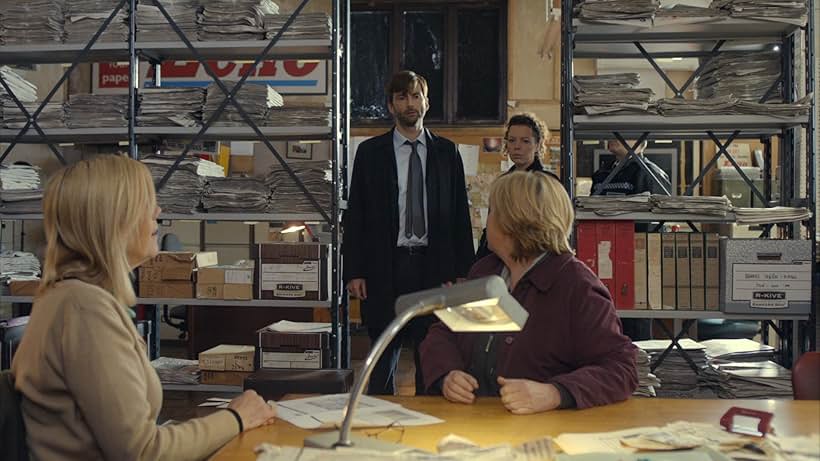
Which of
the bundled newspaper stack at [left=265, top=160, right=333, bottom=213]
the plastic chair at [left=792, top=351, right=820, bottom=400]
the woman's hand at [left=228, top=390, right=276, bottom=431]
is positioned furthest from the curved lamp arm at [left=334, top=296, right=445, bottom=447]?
the bundled newspaper stack at [left=265, top=160, right=333, bottom=213]

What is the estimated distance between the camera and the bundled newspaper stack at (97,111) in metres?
4.20

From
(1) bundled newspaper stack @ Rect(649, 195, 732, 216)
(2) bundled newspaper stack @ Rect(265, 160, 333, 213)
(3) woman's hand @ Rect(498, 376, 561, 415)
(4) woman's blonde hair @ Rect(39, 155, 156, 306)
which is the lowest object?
(3) woman's hand @ Rect(498, 376, 561, 415)

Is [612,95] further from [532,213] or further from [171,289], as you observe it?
[171,289]

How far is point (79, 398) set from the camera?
4.76ft

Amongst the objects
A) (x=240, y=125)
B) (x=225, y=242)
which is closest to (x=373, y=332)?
(x=240, y=125)

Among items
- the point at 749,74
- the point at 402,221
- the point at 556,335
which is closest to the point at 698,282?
the point at 749,74

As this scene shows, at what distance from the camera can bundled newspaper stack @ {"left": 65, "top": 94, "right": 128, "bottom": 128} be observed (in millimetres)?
4203

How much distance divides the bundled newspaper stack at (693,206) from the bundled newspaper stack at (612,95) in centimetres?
41

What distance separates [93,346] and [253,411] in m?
0.38

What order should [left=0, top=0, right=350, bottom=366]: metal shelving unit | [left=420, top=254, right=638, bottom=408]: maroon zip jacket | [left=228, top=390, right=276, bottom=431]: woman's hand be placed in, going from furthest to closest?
1. [left=0, top=0, right=350, bottom=366]: metal shelving unit
2. [left=420, top=254, right=638, bottom=408]: maroon zip jacket
3. [left=228, top=390, right=276, bottom=431]: woman's hand

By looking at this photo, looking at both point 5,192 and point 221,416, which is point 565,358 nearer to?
point 221,416

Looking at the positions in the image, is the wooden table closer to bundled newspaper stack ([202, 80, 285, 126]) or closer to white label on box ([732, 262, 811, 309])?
white label on box ([732, 262, 811, 309])

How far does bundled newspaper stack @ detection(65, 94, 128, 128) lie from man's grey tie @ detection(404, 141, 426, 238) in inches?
62.2

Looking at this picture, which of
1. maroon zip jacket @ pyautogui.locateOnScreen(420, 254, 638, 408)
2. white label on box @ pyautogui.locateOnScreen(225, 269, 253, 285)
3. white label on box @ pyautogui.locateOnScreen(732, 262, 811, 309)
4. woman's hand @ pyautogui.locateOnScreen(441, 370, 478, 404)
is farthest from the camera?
white label on box @ pyautogui.locateOnScreen(225, 269, 253, 285)
